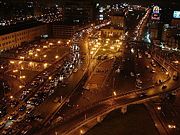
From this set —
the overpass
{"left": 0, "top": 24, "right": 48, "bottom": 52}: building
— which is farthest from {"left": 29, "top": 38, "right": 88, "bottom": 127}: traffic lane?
{"left": 0, "top": 24, "right": 48, "bottom": 52}: building

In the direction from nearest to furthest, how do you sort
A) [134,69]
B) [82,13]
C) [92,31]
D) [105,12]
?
[134,69] < [92,31] < [82,13] < [105,12]

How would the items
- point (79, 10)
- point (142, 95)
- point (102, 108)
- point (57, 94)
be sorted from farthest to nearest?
point (79, 10) → point (57, 94) → point (142, 95) → point (102, 108)

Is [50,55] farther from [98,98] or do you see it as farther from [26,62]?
[98,98]

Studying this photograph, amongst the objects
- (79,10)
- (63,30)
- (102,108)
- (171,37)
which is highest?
(79,10)

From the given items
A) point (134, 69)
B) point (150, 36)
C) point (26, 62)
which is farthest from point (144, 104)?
point (150, 36)

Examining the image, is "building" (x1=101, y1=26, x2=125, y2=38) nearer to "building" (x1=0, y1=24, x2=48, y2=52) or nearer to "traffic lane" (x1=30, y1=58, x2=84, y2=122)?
"building" (x1=0, y1=24, x2=48, y2=52)

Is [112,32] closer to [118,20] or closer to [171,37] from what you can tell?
[118,20]

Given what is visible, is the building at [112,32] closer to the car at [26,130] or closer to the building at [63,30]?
the building at [63,30]

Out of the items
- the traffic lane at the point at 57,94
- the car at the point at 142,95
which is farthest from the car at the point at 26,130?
the car at the point at 142,95

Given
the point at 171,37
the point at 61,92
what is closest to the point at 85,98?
the point at 61,92
